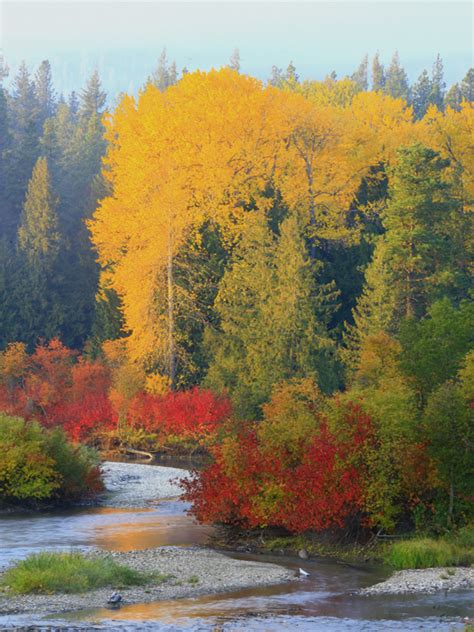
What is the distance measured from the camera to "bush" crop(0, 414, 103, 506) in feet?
120

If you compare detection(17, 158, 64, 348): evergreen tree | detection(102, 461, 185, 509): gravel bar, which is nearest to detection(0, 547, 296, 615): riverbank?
detection(102, 461, 185, 509): gravel bar

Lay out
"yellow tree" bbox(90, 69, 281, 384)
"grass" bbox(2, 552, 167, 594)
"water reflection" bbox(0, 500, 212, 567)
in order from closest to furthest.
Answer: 1. "grass" bbox(2, 552, 167, 594)
2. "water reflection" bbox(0, 500, 212, 567)
3. "yellow tree" bbox(90, 69, 281, 384)

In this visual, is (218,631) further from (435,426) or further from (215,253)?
(215,253)

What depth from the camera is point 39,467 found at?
120 ft

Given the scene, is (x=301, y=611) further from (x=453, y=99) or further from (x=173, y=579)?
(x=453, y=99)

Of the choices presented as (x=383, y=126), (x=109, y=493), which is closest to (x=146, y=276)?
(x=109, y=493)

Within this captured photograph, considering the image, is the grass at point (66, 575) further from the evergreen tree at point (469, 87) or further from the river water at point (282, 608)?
the evergreen tree at point (469, 87)

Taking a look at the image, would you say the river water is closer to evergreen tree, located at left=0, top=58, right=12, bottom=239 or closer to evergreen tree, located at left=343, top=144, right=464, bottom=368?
evergreen tree, located at left=343, top=144, right=464, bottom=368

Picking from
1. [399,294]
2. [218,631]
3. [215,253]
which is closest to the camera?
[218,631]

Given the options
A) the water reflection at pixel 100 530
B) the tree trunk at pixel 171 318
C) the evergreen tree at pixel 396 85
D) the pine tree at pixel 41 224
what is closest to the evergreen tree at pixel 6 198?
the pine tree at pixel 41 224

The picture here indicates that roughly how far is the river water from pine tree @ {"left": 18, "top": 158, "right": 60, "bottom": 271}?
165 feet

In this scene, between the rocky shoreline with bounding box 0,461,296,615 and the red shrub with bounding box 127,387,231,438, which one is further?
the red shrub with bounding box 127,387,231,438

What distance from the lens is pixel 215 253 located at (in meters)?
58.9

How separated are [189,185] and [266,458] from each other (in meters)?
31.8
